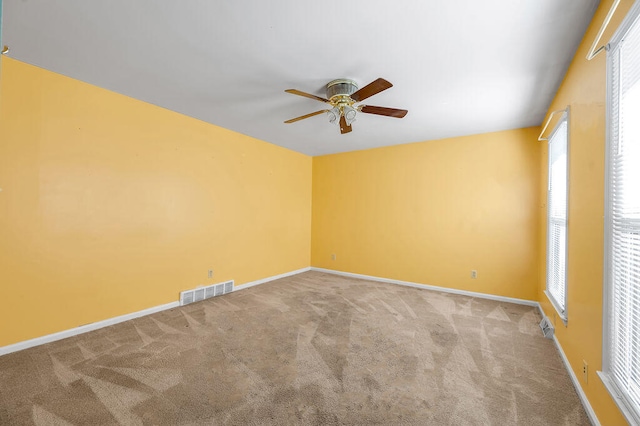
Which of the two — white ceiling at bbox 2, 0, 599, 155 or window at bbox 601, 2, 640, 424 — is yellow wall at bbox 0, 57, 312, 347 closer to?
white ceiling at bbox 2, 0, 599, 155

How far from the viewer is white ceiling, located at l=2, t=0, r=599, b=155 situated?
1.82 meters

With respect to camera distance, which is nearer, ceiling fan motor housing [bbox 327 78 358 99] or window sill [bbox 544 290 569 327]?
window sill [bbox 544 290 569 327]

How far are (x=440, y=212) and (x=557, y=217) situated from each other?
1662 millimetres

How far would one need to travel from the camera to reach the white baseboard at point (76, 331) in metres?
2.41

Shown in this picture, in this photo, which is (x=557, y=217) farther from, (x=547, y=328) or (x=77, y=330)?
(x=77, y=330)

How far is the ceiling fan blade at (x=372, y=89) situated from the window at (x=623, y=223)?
1.28 metres

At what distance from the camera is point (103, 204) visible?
9.64 ft

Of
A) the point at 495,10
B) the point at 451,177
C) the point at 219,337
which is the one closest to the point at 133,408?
the point at 219,337

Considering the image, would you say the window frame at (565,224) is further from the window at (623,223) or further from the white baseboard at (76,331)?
the white baseboard at (76,331)

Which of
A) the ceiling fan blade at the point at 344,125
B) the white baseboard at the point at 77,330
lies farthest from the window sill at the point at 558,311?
the white baseboard at the point at 77,330

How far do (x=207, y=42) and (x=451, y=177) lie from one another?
12.4ft

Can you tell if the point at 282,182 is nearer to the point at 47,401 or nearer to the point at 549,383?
the point at 47,401

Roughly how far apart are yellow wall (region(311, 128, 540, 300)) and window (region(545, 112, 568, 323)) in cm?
74

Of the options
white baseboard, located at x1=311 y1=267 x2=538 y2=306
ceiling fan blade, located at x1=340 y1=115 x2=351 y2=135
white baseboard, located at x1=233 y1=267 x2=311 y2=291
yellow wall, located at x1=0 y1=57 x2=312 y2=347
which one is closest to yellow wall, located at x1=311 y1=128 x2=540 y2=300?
white baseboard, located at x1=311 y1=267 x2=538 y2=306
